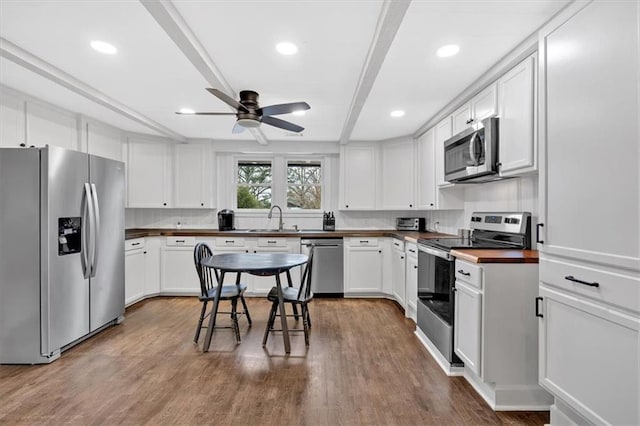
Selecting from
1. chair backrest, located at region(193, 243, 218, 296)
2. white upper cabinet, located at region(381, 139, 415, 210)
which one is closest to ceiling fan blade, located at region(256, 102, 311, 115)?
chair backrest, located at region(193, 243, 218, 296)

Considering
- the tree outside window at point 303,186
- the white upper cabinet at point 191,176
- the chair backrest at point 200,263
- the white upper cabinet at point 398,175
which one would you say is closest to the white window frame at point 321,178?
the tree outside window at point 303,186

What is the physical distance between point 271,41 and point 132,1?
81cm

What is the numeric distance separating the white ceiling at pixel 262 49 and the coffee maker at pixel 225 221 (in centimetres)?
182

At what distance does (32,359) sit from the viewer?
2682 mm

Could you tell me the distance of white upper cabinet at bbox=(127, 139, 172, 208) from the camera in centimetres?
482

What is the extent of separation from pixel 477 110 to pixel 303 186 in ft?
10.3

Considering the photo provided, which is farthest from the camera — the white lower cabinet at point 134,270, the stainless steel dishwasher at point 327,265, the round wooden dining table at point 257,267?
the stainless steel dishwasher at point 327,265

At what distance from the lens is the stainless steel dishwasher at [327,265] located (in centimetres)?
472

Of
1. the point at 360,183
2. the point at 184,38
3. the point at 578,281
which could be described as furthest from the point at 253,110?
the point at 360,183

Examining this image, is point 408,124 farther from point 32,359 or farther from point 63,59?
point 32,359

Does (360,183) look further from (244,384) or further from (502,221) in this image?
(244,384)

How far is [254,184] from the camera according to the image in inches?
219

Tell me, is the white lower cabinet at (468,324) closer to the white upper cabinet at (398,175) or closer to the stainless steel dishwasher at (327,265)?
the stainless steel dishwasher at (327,265)

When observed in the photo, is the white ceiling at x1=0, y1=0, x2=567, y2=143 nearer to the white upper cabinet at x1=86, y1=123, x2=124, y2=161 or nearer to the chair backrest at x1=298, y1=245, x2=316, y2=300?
the white upper cabinet at x1=86, y1=123, x2=124, y2=161
